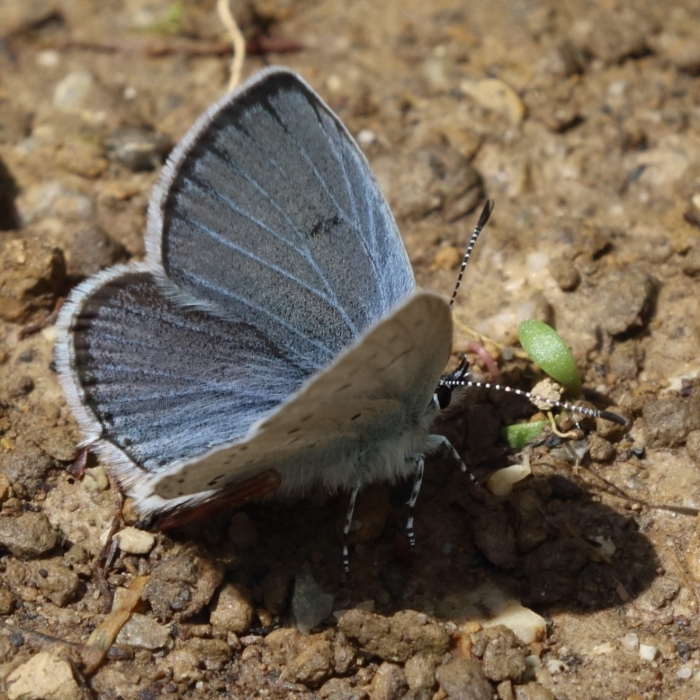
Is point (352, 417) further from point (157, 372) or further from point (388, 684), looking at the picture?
point (388, 684)

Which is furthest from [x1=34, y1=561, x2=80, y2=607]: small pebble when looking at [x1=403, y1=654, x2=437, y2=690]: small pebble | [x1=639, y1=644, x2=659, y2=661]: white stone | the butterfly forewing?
[x1=639, y1=644, x2=659, y2=661]: white stone

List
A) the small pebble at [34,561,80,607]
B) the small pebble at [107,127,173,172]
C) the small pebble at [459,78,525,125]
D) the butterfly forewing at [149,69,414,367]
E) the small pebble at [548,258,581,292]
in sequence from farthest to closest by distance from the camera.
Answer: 1. the small pebble at [459,78,525,125]
2. the small pebble at [107,127,173,172]
3. the small pebble at [548,258,581,292]
4. the butterfly forewing at [149,69,414,367]
5. the small pebble at [34,561,80,607]

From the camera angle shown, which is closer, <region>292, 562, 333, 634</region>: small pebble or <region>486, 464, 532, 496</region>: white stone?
<region>292, 562, 333, 634</region>: small pebble

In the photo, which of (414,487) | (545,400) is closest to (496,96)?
(545,400)

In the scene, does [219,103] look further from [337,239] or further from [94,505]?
[94,505]

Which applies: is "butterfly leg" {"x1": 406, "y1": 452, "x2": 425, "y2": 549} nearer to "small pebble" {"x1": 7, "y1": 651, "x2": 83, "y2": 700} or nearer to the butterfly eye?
the butterfly eye

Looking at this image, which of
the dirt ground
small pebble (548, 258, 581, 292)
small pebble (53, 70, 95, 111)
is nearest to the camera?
the dirt ground
